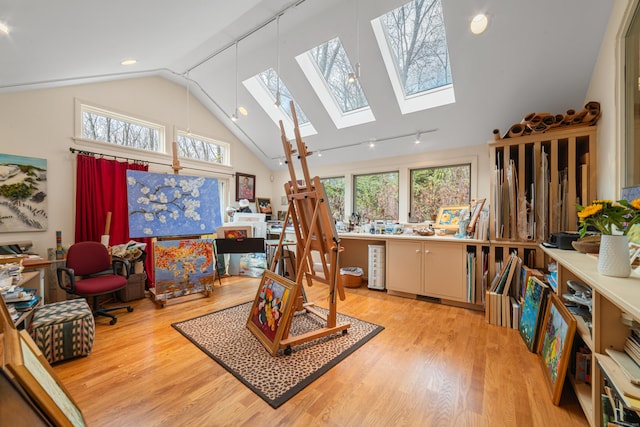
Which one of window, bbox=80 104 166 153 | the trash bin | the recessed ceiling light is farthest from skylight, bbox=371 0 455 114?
window, bbox=80 104 166 153

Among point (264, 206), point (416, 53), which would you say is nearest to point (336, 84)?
point (416, 53)

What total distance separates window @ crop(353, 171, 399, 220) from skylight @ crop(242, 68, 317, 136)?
1.34 m

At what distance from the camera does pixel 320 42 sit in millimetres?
3252

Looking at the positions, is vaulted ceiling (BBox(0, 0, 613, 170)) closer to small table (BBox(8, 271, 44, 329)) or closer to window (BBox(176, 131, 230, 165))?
window (BBox(176, 131, 230, 165))

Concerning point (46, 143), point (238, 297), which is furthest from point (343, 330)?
point (46, 143)

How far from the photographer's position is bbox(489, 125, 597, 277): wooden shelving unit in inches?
97.7

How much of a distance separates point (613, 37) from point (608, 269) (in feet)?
6.54

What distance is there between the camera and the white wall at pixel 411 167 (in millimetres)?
3564

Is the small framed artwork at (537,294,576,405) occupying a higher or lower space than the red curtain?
lower

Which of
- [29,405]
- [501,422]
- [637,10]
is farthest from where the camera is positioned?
[637,10]

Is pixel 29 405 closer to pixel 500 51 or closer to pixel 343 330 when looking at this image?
pixel 343 330

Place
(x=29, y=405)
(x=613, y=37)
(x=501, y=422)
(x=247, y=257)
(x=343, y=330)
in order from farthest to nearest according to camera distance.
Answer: (x=247, y=257) → (x=343, y=330) → (x=613, y=37) → (x=501, y=422) → (x=29, y=405)

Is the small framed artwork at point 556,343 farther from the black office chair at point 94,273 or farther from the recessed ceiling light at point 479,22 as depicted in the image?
the black office chair at point 94,273

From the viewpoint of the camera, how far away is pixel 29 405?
2.13ft
